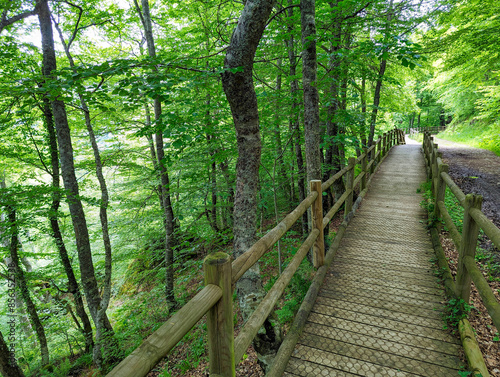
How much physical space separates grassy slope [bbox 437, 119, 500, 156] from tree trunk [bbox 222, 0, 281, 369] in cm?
1368

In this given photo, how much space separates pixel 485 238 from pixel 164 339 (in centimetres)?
592

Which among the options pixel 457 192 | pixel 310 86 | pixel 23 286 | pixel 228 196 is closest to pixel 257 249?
pixel 457 192

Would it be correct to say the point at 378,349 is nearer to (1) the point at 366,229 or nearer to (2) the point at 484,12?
(1) the point at 366,229

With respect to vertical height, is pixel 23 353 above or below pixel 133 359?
below

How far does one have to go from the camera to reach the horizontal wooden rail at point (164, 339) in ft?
3.28

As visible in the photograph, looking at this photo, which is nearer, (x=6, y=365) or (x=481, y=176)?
(x=6, y=365)

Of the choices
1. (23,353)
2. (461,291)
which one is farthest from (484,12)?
(23,353)

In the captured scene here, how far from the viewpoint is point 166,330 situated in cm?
120

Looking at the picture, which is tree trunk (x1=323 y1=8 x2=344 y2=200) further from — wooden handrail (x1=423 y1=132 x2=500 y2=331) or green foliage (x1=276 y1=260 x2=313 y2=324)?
wooden handrail (x1=423 y1=132 x2=500 y2=331)

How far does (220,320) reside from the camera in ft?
5.31

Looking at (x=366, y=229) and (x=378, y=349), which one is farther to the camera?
(x=366, y=229)

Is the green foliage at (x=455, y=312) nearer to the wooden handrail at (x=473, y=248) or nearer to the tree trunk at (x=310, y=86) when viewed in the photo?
the wooden handrail at (x=473, y=248)

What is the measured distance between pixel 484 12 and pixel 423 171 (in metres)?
5.33

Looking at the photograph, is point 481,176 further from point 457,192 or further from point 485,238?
point 457,192
